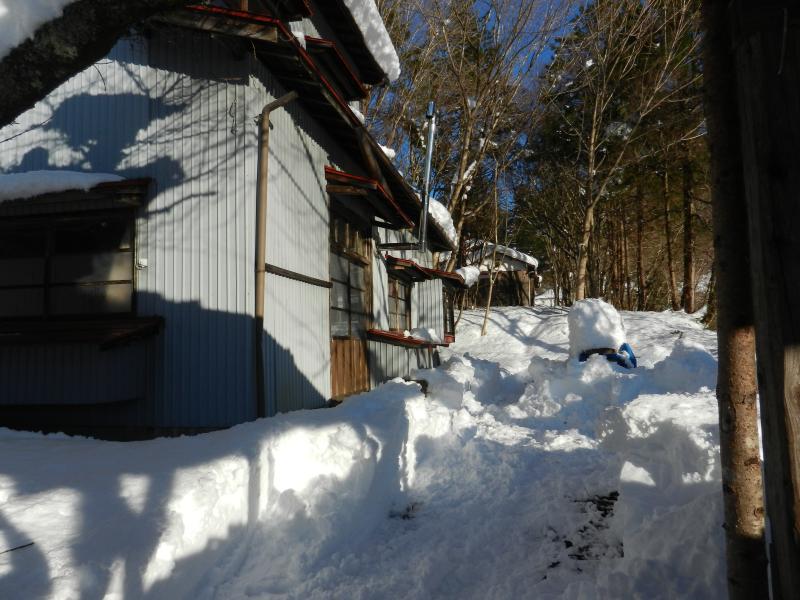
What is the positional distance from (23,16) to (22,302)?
5.45 metres

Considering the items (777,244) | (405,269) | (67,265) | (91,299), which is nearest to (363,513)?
(777,244)

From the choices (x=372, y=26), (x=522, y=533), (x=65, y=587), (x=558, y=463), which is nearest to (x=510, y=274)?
(x=372, y=26)

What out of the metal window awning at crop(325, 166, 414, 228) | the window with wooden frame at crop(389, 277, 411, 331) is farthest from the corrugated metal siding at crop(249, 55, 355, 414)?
the window with wooden frame at crop(389, 277, 411, 331)

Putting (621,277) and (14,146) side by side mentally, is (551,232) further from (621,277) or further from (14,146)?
(14,146)

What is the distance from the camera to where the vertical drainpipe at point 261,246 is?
5.80 meters

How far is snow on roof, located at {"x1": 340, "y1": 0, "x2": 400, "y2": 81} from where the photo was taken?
9156 millimetres

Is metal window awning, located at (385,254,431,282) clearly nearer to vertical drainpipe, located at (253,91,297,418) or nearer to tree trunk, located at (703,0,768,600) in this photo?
vertical drainpipe, located at (253,91,297,418)

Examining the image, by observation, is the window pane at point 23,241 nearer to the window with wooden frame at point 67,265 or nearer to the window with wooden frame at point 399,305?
the window with wooden frame at point 67,265

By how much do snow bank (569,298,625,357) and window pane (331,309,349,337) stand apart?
6.47 m

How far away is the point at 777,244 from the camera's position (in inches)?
57.7

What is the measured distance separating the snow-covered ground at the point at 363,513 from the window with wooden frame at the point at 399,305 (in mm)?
5511

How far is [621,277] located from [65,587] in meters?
27.8

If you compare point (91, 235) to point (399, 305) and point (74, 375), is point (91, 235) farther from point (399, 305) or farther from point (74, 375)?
point (399, 305)

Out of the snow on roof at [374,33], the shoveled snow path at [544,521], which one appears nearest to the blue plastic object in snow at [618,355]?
the shoveled snow path at [544,521]
